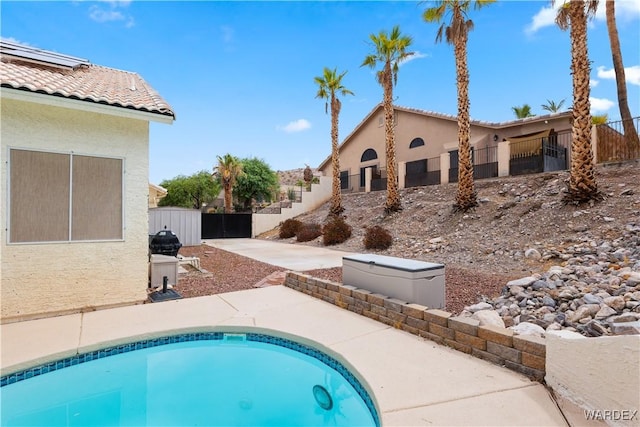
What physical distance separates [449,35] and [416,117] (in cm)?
1006

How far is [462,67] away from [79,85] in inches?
555

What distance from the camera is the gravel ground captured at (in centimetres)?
783

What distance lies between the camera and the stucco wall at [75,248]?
16.4ft

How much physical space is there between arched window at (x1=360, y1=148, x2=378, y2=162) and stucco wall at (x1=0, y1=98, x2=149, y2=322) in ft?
74.8

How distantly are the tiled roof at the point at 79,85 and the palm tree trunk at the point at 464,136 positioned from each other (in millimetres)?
12164

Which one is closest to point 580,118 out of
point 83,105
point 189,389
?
point 189,389

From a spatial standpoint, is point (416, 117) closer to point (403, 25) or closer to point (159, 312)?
point (403, 25)

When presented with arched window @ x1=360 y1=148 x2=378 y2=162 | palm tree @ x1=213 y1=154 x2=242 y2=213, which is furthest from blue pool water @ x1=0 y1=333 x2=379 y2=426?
palm tree @ x1=213 y1=154 x2=242 y2=213

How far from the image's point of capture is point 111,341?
4.43m

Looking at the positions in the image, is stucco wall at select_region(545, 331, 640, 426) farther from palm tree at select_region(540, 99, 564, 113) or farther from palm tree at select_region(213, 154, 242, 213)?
palm tree at select_region(540, 99, 564, 113)

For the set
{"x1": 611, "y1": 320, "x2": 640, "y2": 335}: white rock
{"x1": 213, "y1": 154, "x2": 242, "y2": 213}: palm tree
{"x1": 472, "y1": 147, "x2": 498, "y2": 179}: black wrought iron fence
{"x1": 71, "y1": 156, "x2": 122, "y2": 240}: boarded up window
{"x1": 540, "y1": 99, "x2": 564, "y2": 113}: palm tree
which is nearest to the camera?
{"x1": 611, "y1": 320, "x2": 640, "y2": 335}: white rock

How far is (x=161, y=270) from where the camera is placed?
7172 millimetres

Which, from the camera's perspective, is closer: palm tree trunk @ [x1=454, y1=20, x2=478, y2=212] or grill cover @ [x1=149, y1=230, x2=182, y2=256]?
grill cover @ [x1=149, y1=230, x2=182, y2=256]

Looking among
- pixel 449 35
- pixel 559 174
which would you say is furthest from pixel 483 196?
pixel 449 35
